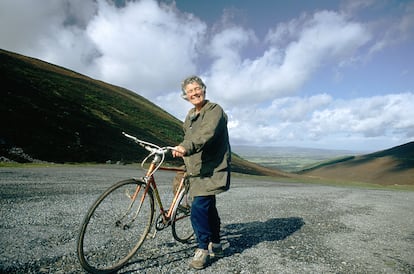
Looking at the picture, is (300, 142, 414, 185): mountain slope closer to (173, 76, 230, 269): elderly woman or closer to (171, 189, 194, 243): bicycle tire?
(171, 189, 194, 243): bicycle tire

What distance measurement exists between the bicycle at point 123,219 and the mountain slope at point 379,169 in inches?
2391

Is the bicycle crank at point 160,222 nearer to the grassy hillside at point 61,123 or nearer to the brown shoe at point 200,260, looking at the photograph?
the brown shoe at point 200,260

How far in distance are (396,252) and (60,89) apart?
215ft

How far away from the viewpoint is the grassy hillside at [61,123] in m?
31.6

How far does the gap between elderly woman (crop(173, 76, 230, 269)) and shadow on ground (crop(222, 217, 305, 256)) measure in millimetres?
1017

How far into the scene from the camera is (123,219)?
16.4ft

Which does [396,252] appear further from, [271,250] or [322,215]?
[322,215]

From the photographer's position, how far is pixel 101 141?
39.9 meters

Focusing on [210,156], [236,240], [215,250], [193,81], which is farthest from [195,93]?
[236,240]

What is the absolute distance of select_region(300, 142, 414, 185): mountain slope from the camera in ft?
193

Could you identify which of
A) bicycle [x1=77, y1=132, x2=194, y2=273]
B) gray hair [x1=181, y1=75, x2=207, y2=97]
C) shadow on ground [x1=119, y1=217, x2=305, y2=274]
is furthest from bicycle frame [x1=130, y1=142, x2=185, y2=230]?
gray hair [x1=181, y1=75, x2=207, y2=97]

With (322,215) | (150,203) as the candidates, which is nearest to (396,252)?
(322,215)

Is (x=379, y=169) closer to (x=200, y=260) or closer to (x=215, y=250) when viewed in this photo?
(x=215, y=250)

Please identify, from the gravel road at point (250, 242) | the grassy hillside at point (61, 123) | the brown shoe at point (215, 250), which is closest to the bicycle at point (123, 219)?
the gravel road at point (250, 242)
